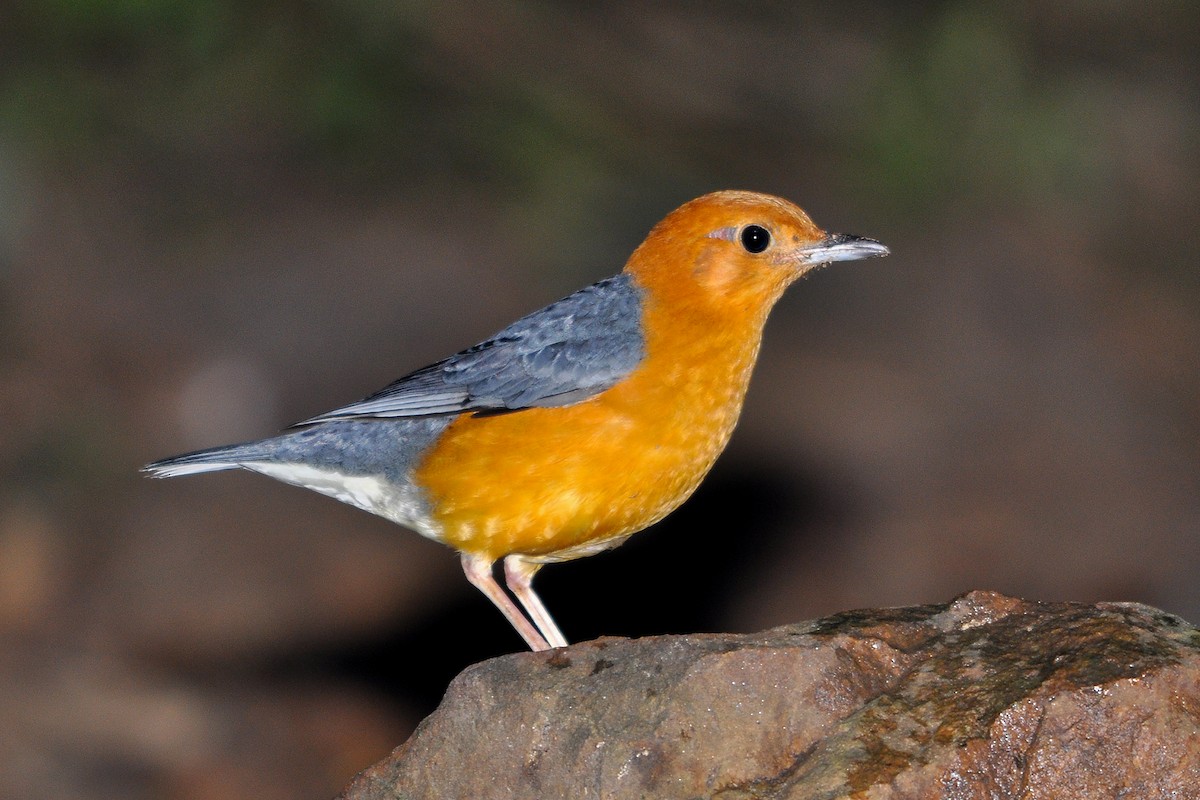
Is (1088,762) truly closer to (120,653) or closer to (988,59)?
(120,653)

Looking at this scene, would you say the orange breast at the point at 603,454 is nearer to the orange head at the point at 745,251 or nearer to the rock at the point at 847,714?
the orange head at the point at 745,251

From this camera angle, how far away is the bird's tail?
6973 mm

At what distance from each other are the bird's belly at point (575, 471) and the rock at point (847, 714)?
907 mm

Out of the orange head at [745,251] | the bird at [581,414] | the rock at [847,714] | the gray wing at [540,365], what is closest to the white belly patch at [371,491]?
the bird at [581,414]

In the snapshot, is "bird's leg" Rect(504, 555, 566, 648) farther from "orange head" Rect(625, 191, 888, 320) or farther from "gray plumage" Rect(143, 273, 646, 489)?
"orange head" Rect(625, 191, 888, 320)

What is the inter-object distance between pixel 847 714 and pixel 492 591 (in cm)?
254

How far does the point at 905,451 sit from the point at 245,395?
6.55m

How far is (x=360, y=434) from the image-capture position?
23.6 feet

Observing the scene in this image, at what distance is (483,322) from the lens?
14.6 m

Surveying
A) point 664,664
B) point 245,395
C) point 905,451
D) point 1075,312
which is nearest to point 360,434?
point 664,664

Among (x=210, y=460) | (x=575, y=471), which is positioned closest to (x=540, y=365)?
(x=575, y=471)

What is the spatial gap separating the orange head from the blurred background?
5.74 m

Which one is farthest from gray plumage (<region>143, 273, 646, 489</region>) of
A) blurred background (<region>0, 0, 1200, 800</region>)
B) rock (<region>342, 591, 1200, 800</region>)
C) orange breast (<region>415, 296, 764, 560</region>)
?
blurred background (<region>0, 0, 1200, 800</region>)

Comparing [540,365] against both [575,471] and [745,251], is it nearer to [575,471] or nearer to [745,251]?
[575,471]
